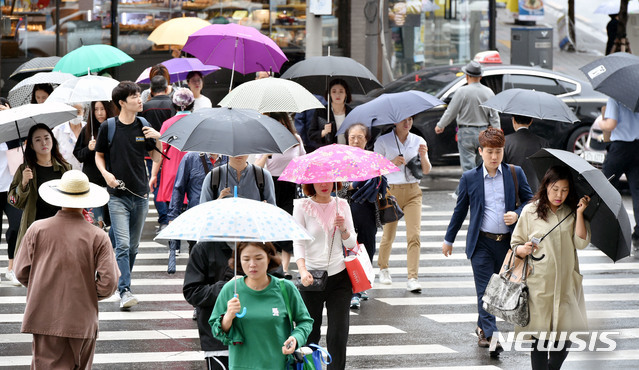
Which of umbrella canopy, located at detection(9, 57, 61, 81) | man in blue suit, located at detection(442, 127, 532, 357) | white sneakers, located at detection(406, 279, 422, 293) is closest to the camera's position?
man in blue suit, located at detection(442, 127, 532, 357)

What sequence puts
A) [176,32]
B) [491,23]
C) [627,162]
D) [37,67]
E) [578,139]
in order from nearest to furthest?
1. [627,162]
2. [37,67]
3. [176,32]
4. [578,139]
5. [491,23]

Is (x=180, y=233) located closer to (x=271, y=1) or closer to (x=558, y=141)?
(x=558, y=141)

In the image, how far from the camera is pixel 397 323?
32.3ft

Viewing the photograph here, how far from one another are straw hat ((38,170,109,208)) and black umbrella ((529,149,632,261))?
299 cm

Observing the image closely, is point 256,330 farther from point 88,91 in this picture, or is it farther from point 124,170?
point 88,91

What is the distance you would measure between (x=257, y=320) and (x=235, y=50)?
7.67m

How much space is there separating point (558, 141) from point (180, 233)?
43.0ft

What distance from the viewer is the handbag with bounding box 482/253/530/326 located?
7.33 metres

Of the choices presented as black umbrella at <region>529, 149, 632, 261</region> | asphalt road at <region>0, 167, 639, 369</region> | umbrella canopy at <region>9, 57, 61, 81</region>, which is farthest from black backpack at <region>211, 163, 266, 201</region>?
umbrella canopy at <region>9, 57, 61, 81</region>

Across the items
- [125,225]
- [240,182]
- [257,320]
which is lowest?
[125,225]

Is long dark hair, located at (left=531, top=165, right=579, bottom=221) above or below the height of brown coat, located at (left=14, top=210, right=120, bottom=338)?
above

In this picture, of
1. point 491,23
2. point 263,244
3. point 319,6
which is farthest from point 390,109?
point 491,23

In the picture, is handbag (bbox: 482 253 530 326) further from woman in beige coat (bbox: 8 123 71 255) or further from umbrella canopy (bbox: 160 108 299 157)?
woman in beige coat (bbox: 8 123 71 255)

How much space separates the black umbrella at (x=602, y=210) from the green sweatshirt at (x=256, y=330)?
2.30 meters
